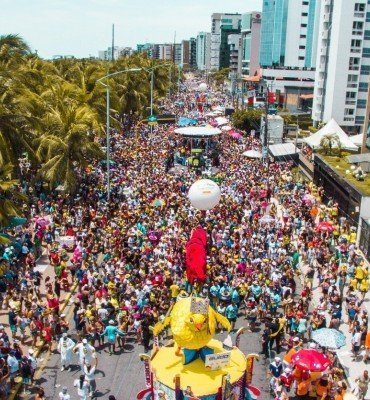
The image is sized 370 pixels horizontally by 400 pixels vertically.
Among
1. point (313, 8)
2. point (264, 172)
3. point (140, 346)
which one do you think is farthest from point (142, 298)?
point (313, 8)

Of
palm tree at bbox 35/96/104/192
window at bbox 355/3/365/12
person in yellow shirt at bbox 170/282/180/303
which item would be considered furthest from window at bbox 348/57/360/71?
person in yellow shirt at bbox 170/282/180/303

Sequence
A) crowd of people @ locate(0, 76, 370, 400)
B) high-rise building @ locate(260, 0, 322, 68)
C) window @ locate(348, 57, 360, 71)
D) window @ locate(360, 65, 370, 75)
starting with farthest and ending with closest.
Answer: high-rise building @ locate(260, 0, 322, 68)
window @ locate(360, 65, 370, 75)
window @ locate(348, 57, 360, 71)
crowd of people @ locate(0, 76, 370, 400)

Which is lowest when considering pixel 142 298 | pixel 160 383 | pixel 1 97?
pixel 142 298

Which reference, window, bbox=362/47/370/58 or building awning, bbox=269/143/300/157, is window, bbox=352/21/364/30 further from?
building awning, bbox=269/143/300/157

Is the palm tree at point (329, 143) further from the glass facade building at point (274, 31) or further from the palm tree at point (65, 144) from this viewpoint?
the glass facade building at point (274, 31)

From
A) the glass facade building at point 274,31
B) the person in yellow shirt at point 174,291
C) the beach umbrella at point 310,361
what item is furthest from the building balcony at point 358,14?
the beach umbrella at point 310,361

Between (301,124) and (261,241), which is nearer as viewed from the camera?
(261,241)

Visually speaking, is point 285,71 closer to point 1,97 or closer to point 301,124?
point 301,124
